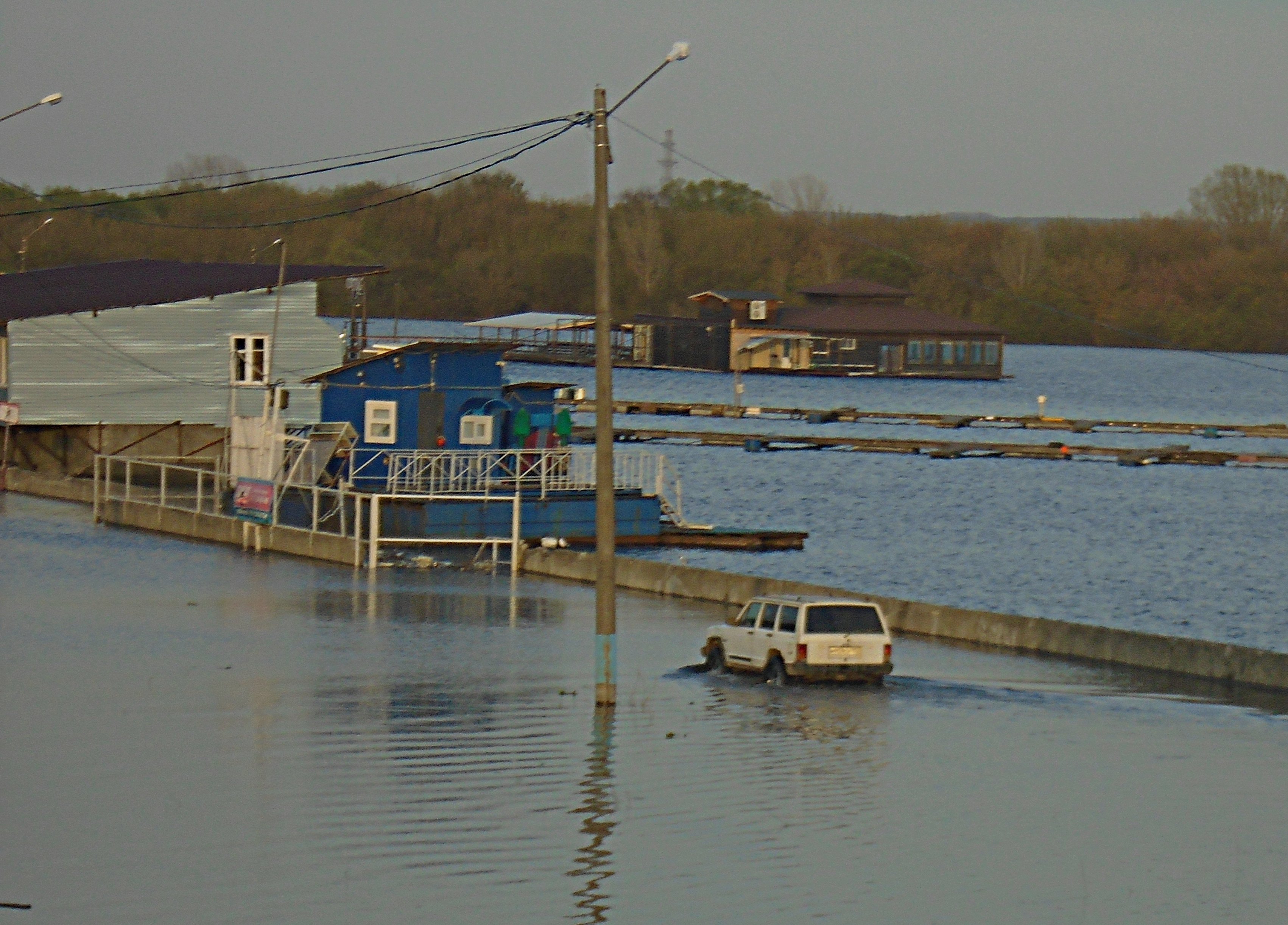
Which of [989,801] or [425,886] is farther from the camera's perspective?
[989,801]

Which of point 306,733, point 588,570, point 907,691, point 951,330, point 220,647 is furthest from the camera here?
point 951,330

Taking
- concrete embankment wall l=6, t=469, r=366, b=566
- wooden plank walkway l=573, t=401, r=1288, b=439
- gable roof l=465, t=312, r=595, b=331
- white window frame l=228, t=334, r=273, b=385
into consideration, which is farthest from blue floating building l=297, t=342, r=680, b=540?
gable roof l=465, t=312, r=595, b=331

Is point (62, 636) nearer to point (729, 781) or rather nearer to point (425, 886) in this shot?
point (729, 781)

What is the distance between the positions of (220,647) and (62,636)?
301 centimetres

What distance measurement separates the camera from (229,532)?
4453 centimetres

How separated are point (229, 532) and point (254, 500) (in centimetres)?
178

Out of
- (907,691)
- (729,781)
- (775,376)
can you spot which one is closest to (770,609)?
(907,691)

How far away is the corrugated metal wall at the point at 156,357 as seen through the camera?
5844cm

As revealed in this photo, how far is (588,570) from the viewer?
3812cm

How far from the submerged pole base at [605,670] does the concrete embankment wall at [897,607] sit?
8.80 metres

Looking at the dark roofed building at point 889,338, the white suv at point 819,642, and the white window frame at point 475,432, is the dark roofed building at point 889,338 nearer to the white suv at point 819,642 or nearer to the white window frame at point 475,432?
the white window frame at point 475,432

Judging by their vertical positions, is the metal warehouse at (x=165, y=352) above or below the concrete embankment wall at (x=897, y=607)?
above

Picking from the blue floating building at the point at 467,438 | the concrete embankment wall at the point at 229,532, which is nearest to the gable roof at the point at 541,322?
the blue floating building at the point at 467,438

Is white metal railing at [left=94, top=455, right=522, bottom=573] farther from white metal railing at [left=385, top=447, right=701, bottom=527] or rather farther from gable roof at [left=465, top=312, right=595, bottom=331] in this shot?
gable roof at [left=465, top=312, right=595, bottom=331]
